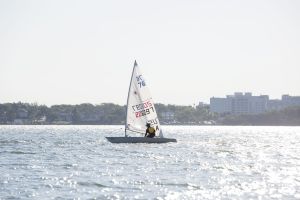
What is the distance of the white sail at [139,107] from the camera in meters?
80.8

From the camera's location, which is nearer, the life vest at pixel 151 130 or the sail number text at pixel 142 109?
the life vest at pixel 151 130

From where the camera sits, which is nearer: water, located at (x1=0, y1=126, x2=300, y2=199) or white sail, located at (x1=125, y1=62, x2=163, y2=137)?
water, located at (x1=0, y1=126, x2=300, y2=199)

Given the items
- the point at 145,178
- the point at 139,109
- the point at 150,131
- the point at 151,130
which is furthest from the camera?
the point at 139,109

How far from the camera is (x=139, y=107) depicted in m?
81.0

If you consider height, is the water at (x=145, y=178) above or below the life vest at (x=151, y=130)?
below

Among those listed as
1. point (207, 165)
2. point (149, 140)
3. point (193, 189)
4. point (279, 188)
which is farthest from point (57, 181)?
point (149, 140)

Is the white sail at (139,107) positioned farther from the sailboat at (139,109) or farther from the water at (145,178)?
the water at (145,178)

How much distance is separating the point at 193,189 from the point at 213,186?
1.99 meters

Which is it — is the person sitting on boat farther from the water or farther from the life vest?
the water

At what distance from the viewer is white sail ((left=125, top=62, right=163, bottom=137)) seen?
80.8m

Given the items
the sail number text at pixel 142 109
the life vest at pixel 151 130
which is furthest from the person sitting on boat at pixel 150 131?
the sail number text at pixel 142 109

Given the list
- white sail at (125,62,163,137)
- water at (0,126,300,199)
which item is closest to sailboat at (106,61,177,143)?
white sail at (125,62,163,137)

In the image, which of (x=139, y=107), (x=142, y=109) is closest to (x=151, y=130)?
(x=142, y=109)

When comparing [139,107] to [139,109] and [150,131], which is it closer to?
[139,109]
